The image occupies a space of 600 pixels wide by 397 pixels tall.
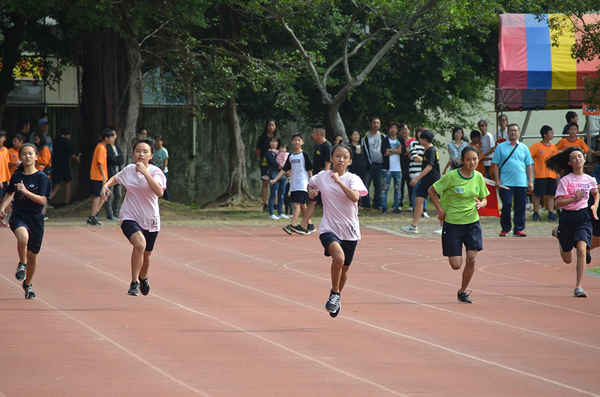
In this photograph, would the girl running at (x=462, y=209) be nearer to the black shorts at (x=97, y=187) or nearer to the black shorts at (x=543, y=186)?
the black shorts at (x=543, y=186)

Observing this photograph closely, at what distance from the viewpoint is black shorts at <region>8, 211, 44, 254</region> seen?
328 inches

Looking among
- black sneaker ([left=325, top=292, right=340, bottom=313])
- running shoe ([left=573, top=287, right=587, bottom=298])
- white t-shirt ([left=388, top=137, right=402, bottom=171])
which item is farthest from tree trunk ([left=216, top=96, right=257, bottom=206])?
black sneaker ([left=325, top=292, right=340, bottom=313])

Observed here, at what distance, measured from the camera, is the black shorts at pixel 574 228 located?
8734 mm

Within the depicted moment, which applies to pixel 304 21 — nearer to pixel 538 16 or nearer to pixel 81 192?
pixel 538 16

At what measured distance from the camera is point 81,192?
19.1 metres

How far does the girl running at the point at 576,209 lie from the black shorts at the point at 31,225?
5.84m

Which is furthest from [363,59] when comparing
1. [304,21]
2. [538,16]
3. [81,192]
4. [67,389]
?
[67,389]

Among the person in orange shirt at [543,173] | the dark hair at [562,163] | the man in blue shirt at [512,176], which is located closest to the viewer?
the dark hair at [562,163]

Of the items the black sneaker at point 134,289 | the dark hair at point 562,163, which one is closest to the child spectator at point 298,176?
the dark hair at point 562,163

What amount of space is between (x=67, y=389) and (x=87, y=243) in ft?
27.1

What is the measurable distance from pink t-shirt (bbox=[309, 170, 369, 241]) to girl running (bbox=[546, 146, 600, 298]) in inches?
112

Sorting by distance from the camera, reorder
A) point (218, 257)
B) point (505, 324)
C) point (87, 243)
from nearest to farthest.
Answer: point (505, 324)
point (218, 257)
point (87, 243)

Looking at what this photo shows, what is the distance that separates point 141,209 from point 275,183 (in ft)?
27.9

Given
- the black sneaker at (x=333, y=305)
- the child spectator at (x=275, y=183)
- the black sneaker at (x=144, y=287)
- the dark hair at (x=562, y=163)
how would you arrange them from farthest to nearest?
1. the child spectator at (x=275, y=183)
2. the dark hair at (x=562, y=163)
3. the black sneaker at (x=144, y=287)
4. the black sneaker at (x=333, y=305)
